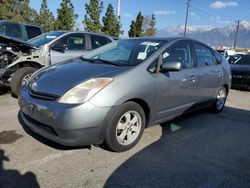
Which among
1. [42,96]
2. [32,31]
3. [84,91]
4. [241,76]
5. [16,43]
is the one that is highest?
[32,31]

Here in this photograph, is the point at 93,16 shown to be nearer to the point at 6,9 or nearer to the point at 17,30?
the point at 6,9

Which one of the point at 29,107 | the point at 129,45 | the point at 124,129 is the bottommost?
the point at 124,129

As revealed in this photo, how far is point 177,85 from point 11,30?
29.0 feet

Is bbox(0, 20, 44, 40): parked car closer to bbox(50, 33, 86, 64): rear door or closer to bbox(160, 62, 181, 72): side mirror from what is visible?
bbox(50, 33, 86, 64): rear door

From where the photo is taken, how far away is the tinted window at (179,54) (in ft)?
14.3

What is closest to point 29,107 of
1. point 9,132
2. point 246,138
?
point 9,132

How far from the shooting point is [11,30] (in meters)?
11.1

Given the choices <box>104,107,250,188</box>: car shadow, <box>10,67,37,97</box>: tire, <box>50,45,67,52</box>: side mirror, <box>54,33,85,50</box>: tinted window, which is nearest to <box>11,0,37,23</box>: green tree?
<box>54,33,85,50</box>: tinted window

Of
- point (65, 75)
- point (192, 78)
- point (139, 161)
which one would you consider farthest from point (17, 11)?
point (139, 161)

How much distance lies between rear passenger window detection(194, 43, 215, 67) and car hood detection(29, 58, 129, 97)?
6.30 ft

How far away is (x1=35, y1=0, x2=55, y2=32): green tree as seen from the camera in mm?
26516

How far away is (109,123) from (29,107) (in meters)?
1.03

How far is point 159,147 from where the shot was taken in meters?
3.98

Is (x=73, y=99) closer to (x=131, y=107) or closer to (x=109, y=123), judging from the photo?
(x=109, y=123)
